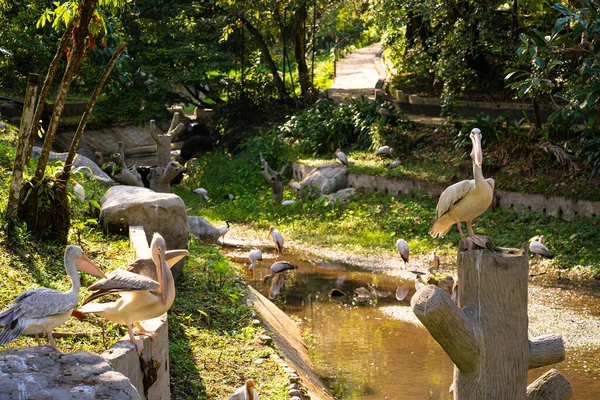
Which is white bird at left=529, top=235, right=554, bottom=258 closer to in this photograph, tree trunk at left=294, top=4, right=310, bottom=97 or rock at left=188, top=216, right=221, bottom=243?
rock at left=188, top=216, right=221, bottom=243

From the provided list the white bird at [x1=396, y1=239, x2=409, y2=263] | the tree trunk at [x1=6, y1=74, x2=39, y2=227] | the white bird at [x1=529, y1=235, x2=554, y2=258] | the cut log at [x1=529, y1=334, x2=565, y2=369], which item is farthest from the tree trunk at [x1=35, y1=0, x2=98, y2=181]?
the white bird at [x1=529, y1=235, x2=554, y2=258]

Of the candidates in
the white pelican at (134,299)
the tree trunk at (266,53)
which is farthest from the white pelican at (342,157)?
the white pelican at (134,299)

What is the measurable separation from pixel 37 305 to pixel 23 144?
3666mm

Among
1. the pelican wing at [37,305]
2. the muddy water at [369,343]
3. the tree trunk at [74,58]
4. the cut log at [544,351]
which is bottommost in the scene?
the muddy water at [369,343]

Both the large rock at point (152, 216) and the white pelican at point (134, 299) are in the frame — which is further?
the large rock at point (152, 216)

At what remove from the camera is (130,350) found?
5.52 meters

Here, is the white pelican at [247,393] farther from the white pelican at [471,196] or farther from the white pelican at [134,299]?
the white pelican at [471,196]

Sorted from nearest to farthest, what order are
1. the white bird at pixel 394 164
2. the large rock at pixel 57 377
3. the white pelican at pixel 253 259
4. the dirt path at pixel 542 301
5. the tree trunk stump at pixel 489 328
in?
the large rock at pixel 57 377 → the tree trunk stump at pixel 489 328 → the dirt path at pixel 542 301 → the white pelican at pixel 253 259 → the white bird at pixel 394 164

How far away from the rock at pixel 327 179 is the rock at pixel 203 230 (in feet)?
13.6

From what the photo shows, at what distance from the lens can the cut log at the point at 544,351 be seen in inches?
209

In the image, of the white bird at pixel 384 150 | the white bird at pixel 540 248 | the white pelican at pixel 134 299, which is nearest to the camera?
the white pelican at pixel 134 299

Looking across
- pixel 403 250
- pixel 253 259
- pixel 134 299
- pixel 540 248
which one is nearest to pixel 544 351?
pixel 134 299

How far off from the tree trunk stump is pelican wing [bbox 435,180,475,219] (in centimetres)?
170

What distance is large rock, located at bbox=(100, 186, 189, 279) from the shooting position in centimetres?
973
